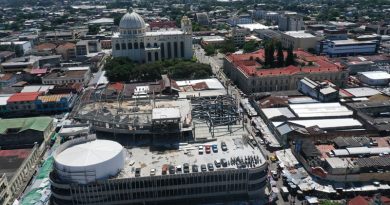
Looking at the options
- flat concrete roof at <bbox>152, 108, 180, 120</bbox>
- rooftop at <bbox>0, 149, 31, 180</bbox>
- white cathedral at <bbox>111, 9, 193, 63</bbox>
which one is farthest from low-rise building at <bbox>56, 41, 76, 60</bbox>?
flat concrete roof at <bbox>152, 108, 180, 120</bbox>

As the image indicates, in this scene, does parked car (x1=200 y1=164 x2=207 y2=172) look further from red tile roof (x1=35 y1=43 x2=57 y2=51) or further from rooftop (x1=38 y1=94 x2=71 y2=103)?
red tile roof (x1=35 y1=43 x2=57 y2=51)

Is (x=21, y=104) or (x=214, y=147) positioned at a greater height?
(x=214, y=147)

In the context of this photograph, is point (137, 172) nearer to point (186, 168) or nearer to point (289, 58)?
point (186, 168)

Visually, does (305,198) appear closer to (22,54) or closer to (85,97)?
(85,97)

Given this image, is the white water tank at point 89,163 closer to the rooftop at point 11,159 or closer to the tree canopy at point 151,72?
the rooftop at point 11,159

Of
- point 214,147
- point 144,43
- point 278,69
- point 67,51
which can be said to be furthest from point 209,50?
point 214,147

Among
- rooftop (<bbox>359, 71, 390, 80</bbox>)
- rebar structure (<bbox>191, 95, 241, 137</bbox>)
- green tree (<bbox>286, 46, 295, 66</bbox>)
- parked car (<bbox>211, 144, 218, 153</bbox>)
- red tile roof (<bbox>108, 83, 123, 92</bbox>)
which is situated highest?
green tree (<bbox>286, 46, 295, 66</bbox>)
